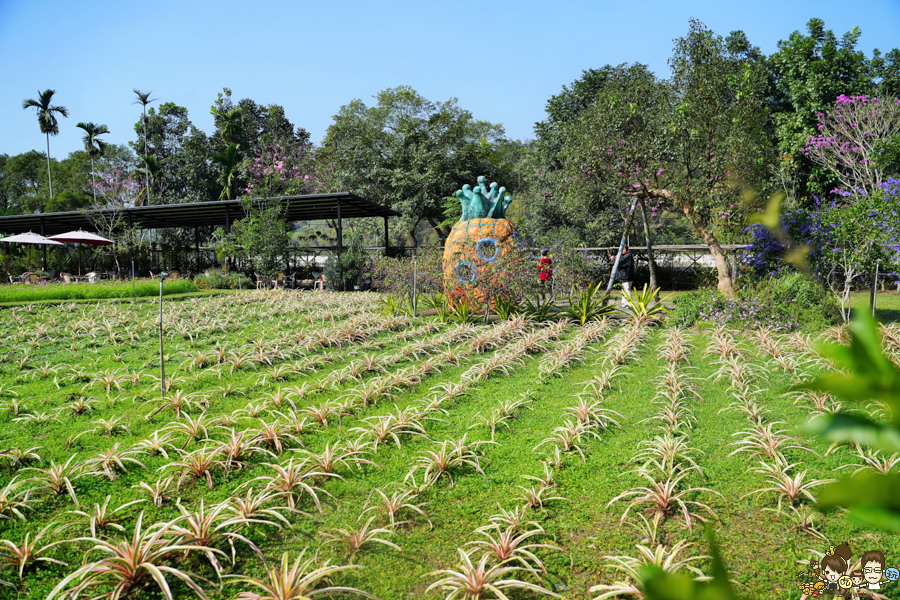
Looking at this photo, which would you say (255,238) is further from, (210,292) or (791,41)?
(791,41)

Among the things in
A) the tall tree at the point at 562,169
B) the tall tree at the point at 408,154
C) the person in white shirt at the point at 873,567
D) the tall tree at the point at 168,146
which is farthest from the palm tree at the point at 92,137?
the person in white shirt at the point at 873,567

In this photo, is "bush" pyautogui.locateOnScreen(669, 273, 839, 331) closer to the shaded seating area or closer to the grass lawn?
the grass lawn

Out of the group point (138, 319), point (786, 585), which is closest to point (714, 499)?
point (786, 585)

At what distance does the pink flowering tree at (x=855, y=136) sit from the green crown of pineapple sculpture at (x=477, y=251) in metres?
9.53

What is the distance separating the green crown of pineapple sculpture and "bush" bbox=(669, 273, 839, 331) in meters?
3.48

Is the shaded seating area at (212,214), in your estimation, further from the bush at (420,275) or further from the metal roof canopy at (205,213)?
the bush at (420,275)

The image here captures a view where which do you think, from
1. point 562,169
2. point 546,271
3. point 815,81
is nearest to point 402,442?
point 546,271

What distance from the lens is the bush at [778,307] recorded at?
26.0ft

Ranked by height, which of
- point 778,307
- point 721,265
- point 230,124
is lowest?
point 778,307

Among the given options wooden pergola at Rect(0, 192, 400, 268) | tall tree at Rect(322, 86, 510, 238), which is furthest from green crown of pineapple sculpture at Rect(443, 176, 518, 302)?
tall tree at Rect(322, 86, 510, 238)

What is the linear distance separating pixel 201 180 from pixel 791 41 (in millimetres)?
28950

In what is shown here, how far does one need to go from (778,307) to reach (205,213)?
1918 cm

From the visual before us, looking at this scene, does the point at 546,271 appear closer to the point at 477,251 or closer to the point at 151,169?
the point at 477,251

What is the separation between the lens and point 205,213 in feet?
67.2
